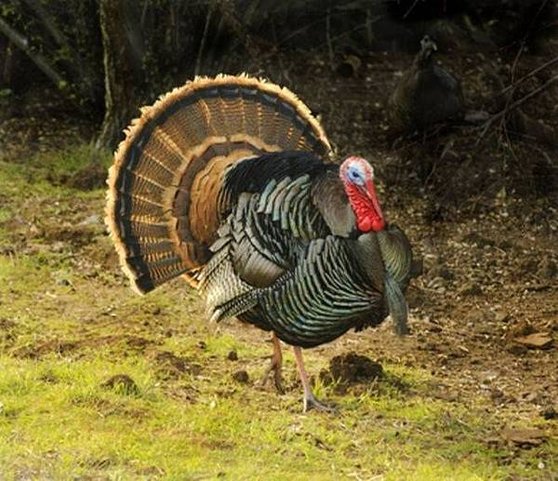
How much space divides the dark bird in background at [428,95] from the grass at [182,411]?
261 cm

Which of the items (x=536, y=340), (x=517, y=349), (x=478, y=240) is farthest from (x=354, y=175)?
(x=478, y=240)

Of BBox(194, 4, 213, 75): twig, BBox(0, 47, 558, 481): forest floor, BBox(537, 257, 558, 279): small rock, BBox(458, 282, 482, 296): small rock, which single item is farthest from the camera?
BBox(194, 4, 213, 75): twig

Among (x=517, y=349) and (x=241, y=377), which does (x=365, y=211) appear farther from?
(x=517, y=349)

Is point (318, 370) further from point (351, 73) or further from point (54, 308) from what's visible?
point (351, 73)

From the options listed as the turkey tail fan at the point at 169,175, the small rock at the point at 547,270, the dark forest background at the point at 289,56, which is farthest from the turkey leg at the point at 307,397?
the dark forest background at the point at 289,56

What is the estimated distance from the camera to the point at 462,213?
855 centimetres

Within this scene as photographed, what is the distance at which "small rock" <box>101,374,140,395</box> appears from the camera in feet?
17.7

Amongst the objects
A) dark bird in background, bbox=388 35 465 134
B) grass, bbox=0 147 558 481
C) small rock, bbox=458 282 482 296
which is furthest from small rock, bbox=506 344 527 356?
dark bird in background, bbox=388 35 465 134

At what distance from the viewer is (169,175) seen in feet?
19.5

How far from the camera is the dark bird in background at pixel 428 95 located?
8969 mm

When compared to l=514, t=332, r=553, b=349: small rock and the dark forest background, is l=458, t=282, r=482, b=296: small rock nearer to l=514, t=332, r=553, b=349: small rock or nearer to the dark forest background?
l=514, t=332, r=553, b=349: small rock

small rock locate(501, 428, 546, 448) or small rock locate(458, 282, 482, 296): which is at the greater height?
small rock locate(458, 282, 482, 296)

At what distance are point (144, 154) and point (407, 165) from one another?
3554mm

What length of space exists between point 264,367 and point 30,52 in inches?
188
